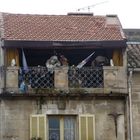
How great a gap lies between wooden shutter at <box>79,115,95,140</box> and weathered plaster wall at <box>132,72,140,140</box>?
1550mm

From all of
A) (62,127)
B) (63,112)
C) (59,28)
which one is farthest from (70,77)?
(59,28)

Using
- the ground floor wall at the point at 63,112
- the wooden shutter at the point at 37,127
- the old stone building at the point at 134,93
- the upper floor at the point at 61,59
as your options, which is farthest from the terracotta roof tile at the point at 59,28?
the wooden shutter at the point at 37,127

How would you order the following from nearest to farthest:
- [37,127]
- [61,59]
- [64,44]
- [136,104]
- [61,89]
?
[37,127] → [61,89] → [136,104] → [64,44] → [61,59]

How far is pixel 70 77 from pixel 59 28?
2.42 m

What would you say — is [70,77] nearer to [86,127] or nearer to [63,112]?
[63,112]

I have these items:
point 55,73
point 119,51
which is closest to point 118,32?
point 119,51

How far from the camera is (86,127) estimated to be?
25906mm

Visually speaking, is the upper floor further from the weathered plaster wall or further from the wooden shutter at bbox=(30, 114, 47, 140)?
the wooden shutter at bbox=(30, 114, 47, 140)

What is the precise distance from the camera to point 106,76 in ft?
86.6

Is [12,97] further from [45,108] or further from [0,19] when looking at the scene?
[0,19]

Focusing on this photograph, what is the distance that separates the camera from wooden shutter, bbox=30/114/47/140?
2567cm

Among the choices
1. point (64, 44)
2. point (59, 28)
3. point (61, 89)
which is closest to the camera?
point (61, 89)

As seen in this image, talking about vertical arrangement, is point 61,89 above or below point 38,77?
below

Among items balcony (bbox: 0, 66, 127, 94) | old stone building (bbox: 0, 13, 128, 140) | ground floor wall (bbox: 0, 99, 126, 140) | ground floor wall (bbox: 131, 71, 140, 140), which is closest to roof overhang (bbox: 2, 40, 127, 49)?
old stone building (bbox: 0, 13, 128, 140)
